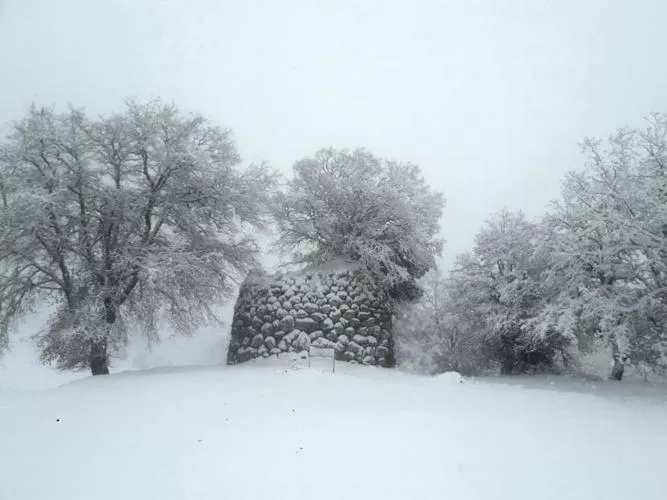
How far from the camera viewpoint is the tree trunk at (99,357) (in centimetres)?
1108

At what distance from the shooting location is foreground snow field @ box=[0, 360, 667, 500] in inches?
156

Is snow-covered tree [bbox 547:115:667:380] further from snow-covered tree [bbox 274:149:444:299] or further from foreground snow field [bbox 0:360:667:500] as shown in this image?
snow-covered tree [bbox 274:149:444:299]

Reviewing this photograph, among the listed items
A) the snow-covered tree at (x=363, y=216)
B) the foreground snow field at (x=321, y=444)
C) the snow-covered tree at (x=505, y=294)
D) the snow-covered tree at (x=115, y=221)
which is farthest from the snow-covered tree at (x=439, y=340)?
the foreground snow field at (x=321, y=444)

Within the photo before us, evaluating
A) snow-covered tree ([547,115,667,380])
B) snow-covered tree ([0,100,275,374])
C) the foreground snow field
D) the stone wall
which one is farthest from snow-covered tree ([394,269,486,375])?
the foreground snow field

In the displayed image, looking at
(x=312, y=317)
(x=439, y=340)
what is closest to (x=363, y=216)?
(x=312, y=317)

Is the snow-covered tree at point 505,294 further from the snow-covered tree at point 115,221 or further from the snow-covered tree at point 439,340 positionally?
the snow-covered tree at point 115,221

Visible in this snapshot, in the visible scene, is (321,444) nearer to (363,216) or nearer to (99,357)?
(99,357)

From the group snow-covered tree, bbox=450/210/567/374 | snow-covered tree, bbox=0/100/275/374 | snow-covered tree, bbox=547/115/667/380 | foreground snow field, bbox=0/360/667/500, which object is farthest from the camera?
snow-covered tree, bbox=450/210/567/374

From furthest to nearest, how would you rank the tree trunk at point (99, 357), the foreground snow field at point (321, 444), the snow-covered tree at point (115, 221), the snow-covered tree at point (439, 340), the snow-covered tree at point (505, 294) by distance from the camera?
the snow-covered tree at point (439, 340) < the snow-covered tree at point (505, 294) < the tree trunk at point (99, 357) < the snow-covered tree at point (115, 221) < the foreground snow field at point (321, 444)

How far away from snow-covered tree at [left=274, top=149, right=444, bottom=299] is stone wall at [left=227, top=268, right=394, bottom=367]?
1.12m

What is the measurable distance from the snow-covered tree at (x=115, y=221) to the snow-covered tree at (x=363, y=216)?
2112 millimetres

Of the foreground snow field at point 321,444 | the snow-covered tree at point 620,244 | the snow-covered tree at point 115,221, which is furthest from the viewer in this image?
Answer: the snow-covered tree at point 115,221

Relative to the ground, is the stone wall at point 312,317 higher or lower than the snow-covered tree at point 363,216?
lower

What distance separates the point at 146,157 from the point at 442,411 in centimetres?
1024
